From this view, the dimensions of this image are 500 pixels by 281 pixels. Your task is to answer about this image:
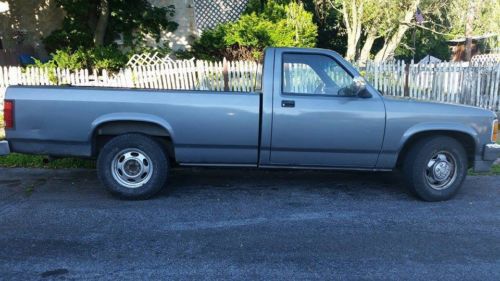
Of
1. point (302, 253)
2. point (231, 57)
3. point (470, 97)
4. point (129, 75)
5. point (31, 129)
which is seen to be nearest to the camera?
point (302, 253)

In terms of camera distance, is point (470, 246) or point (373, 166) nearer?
point (470, 246)

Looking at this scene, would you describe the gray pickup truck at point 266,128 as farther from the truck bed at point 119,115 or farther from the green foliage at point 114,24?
the green foliage at point 114,24

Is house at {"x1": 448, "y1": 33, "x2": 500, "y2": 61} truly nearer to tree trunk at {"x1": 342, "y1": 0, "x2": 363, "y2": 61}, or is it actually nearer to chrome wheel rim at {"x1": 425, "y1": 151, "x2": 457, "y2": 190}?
tree trunk at {"x1": 342, "y1": 0, "x2": 363, "y2": 61}

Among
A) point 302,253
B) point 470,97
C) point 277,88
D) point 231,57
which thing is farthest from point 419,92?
point 302,253

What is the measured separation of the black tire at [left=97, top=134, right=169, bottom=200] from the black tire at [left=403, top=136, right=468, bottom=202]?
2925mm

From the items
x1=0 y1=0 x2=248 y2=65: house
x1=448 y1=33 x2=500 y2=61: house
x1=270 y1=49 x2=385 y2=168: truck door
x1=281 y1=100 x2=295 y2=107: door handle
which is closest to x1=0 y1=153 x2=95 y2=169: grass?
x1=270 y1=49 x2=385 y2=168: truck door

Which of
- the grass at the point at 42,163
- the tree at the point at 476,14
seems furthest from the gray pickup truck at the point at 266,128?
the tree at the point at 476,14

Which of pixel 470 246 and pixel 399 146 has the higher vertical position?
pixel 399 146

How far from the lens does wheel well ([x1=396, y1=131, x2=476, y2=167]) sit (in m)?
5.86

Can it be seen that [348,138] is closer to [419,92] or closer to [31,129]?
[31,129]

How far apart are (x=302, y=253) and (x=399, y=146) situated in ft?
6.89

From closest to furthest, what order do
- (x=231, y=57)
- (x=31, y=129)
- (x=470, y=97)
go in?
(x=31, y=129) → (x=470, y=97) → (x=231, y=57)

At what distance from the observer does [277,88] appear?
5.69m

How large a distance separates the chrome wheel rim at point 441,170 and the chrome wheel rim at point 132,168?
3.30 m
